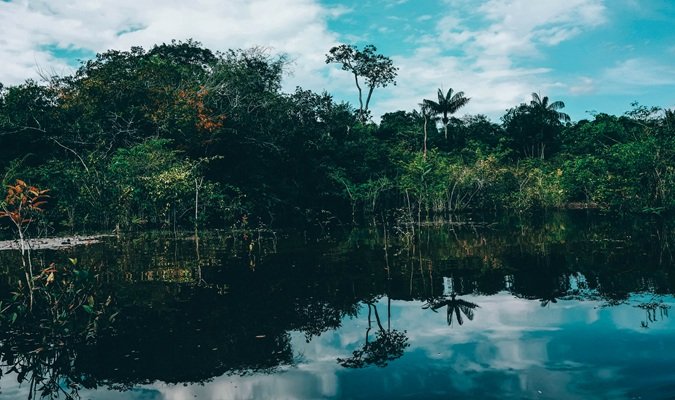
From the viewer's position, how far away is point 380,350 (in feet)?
17.7

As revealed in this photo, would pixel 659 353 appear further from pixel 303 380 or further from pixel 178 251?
pixel 178 251

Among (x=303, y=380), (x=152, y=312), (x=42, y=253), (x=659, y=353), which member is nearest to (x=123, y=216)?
(x=42, y=253)

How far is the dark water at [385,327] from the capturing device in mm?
4477

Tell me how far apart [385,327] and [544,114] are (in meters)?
43.7

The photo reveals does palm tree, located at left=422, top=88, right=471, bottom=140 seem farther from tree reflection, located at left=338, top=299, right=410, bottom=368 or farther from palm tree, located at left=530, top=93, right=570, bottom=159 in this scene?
tree reflection, located at left=338, top=299, right=410, bottom=368

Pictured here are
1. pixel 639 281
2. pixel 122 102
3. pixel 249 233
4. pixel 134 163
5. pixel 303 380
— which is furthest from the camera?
pixel 122 102

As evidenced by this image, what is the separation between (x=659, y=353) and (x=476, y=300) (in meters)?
2.78

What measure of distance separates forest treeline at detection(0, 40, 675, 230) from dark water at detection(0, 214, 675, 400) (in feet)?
26.8

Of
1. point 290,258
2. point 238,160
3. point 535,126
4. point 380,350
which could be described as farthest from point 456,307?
point 535,126

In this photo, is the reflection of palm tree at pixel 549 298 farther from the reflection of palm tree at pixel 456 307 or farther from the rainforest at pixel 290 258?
the reflection of palm tree at pixel 456 307

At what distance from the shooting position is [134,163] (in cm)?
1956

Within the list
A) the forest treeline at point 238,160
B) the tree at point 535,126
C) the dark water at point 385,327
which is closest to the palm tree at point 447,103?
the tree at point 535,126

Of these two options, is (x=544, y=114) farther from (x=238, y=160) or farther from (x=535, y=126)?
(x=238, y=160)

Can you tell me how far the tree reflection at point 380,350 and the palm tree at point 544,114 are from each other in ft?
137
